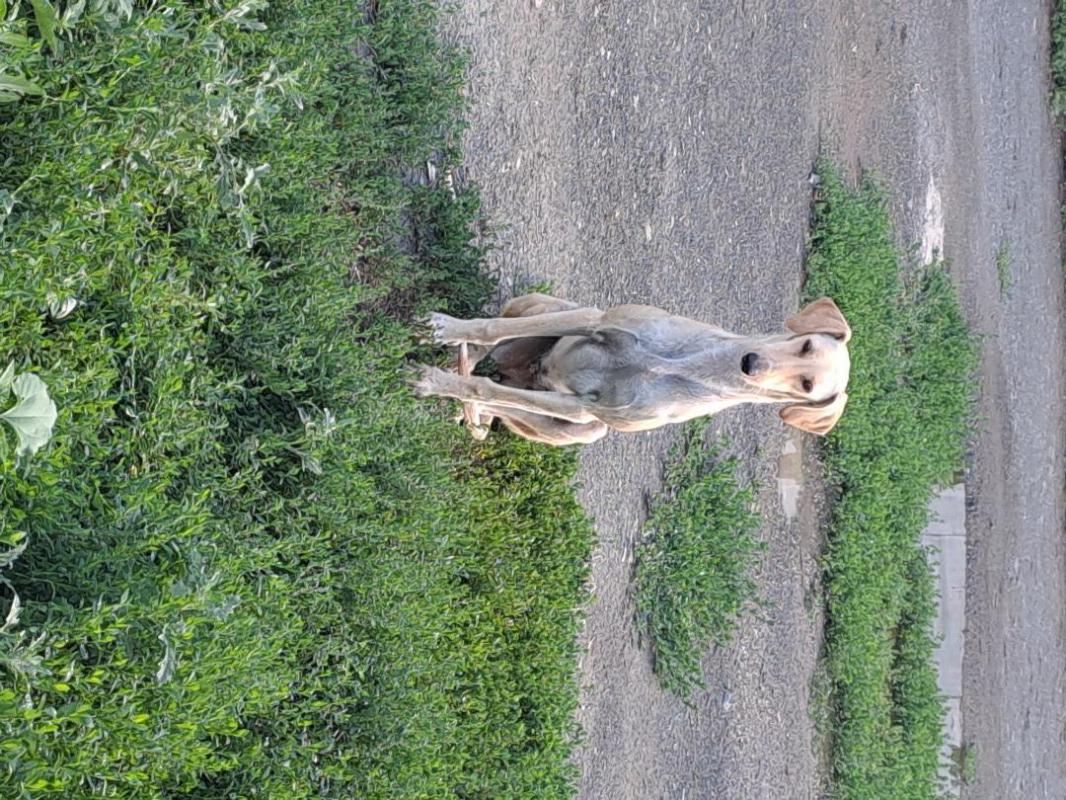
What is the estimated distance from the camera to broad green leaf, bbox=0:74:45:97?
2.96 m

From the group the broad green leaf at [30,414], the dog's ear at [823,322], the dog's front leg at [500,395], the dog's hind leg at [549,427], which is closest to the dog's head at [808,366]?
the dog's ear at [823,322]

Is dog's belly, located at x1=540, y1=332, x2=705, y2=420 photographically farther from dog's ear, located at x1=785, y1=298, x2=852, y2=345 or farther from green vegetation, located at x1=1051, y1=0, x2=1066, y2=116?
green vegetation, located at x1=1051, y1=0, x2=1066, y2=116

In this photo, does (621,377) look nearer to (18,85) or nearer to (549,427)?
(549,427)

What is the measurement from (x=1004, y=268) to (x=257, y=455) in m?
9.18

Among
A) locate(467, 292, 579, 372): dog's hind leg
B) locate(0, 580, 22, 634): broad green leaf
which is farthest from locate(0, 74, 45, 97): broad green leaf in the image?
locate(467, 292, 579, 372): dog's hind leg

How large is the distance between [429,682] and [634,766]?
233 centimetres

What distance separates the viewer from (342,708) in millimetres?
4875

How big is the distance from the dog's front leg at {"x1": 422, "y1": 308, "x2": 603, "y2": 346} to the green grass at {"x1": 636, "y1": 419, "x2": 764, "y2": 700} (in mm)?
2582

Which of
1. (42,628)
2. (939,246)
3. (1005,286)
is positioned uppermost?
(42,628)

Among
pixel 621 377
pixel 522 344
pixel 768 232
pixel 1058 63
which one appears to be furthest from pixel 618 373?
pixel 1058 63

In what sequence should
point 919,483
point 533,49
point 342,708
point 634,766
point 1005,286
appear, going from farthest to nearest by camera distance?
point 1005,286 < point 919,483 < point 634,766 < point 533,49 < point 342,708

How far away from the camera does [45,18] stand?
9.91ft

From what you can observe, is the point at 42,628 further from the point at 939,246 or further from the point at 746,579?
the point at 939,246

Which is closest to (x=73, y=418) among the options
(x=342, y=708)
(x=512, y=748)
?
(x=342, y=708)
